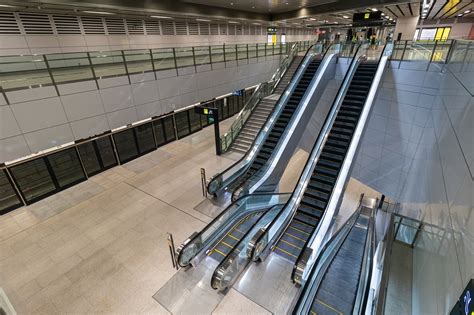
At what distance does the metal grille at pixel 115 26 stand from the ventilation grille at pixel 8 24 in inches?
132

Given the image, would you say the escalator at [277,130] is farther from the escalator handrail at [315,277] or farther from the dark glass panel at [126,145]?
the dark glass panel at [126,145]

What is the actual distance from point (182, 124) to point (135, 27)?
5343mm

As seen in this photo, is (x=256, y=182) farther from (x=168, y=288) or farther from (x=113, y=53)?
(x=113, y=53)

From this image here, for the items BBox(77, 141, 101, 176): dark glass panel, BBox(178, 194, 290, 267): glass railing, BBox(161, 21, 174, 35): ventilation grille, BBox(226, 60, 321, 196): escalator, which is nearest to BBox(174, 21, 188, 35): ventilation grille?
BBox(161, 21, 174, 35): ventilation grille

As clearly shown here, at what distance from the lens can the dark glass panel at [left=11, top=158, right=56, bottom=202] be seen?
7020mm

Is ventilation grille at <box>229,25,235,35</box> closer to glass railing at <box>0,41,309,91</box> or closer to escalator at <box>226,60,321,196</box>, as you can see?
glass railing at <box>0,41,309,91</box>

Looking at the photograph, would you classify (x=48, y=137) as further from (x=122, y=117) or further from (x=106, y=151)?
(x=122, y=117)

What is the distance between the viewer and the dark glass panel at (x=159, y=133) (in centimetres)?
1059

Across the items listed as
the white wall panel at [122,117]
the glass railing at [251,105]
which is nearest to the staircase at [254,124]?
the glass railing at [251,105]

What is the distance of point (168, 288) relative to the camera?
473 centimetres

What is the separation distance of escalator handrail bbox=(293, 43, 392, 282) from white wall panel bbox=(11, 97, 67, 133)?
7.99 meters

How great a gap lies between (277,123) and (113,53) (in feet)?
21.9

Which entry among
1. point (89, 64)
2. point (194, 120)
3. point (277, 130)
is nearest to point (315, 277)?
point (277, 130)

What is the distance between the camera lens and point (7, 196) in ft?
22.9
